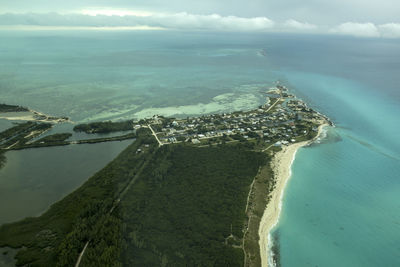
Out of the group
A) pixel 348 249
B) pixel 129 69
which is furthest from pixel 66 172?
pixel 129 69

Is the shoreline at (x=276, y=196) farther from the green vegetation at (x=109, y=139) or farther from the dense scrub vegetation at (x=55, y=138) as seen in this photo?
the dense scrub vegetation at (x=55, y=138)

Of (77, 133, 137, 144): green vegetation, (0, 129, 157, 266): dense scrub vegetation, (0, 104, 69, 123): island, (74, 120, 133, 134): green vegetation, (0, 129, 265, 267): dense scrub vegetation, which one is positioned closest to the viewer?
(0, 129, 265, 267): dense scrub vegetation

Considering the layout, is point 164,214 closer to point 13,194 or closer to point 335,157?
point 13,194

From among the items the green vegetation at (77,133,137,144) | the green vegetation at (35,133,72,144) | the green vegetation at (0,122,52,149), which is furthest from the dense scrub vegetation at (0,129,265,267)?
→ the green vegetation at (0,122,52,149)

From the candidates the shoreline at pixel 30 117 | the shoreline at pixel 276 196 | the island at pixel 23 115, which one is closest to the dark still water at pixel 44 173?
the shoreline at pixel 30 117

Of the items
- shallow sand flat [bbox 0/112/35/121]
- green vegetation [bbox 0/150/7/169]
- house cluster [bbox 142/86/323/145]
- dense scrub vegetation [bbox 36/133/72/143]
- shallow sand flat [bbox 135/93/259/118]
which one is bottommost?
shallow sand flat [bbox 135/93/259/118]

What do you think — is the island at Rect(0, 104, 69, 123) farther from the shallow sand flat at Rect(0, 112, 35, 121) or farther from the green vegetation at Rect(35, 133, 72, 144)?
the green vegetation at Rect(35, 133, 72, 144)

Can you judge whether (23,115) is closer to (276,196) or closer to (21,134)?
(21,134)
